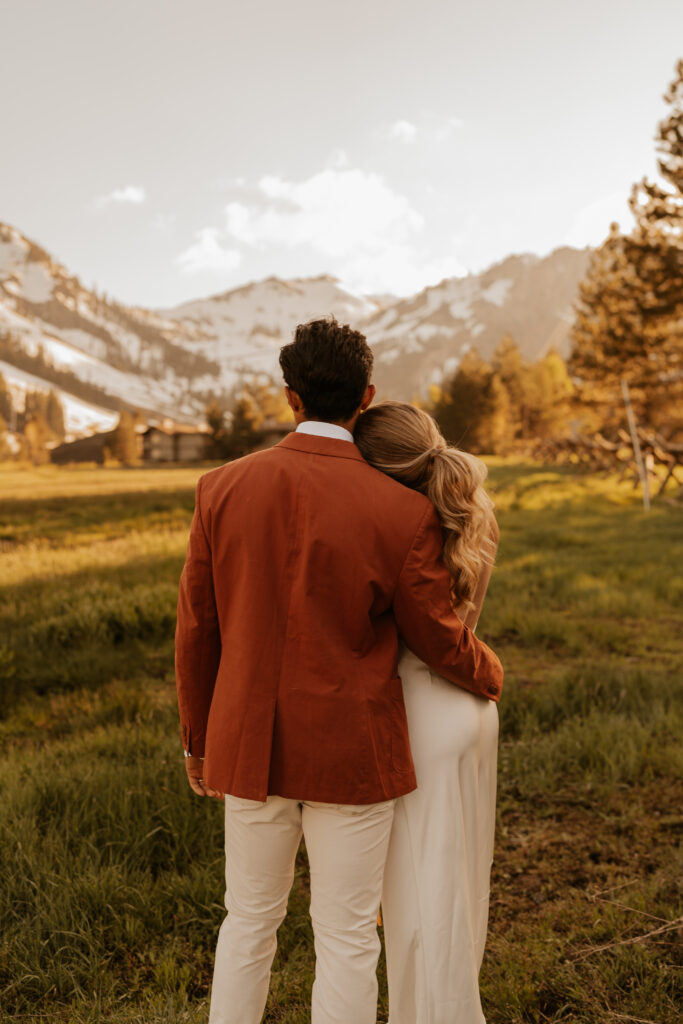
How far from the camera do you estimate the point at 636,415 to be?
39906 mm

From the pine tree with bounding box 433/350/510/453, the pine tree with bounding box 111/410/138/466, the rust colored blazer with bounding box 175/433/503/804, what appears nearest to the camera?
the rust colored blazer with bounding box 175/433/503/804

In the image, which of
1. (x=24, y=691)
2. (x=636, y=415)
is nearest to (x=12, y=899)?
(x=24, y=691)

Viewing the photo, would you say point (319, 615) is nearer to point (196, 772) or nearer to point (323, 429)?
point (323, 429)

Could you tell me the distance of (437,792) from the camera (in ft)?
5.89

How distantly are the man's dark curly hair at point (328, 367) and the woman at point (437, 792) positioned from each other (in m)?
0.16

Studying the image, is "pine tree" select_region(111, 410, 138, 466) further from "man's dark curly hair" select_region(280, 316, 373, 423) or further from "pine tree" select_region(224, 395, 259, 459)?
"man's dark curly hair" select_region(280, 316, 373, 423)

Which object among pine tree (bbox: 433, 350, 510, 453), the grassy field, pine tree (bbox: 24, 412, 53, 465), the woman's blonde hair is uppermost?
pine tree (bbox: 433, 350, 510, 453)

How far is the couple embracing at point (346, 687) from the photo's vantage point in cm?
164

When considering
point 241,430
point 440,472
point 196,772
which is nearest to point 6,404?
point 196,772

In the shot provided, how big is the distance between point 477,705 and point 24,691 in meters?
4.80

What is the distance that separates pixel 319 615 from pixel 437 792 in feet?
2.01

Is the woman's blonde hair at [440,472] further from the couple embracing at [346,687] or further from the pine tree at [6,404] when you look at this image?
the pine tree at [6,404]

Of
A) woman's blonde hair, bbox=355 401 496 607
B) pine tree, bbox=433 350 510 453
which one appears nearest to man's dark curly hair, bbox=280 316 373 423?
woman's blonde hair, bbox=355 401 496 607

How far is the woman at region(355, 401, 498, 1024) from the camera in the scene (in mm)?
1788
